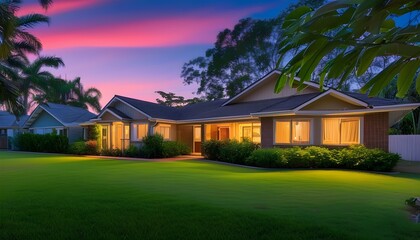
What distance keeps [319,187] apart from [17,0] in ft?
54.0

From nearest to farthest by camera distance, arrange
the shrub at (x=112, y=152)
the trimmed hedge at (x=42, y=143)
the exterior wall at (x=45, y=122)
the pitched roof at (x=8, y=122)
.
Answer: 1. the shrub at (x=112, y=152)
2. the trimmed hedge at (x=42, y=143)
3. the exterior wall at (x=45, y=122)
4. the pitched roof at (x=8, y=122)

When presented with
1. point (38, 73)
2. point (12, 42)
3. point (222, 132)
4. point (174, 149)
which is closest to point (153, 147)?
point (174, 149)

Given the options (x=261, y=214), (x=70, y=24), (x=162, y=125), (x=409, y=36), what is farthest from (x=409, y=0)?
(x=162, y=125)

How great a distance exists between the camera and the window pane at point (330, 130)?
18188 millimetres

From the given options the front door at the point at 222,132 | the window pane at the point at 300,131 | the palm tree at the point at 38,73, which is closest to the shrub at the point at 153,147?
the front door at the point at 222,132

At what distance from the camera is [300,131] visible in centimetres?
1866

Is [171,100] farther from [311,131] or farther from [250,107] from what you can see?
[311,131]

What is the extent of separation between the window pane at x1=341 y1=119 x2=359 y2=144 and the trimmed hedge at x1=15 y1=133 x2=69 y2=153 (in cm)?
2423

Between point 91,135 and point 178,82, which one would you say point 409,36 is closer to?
point 91,135

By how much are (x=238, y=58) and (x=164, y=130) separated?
19337 mm

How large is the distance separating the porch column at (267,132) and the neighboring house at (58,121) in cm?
2117

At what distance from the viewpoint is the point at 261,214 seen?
574 centimetres

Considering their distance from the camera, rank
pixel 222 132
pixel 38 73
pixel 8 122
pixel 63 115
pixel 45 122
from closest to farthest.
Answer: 1. pixel 222 132
2. pixel 63 115
3. pixel 38 73
4. pixel 45 122
5. pixel 8 122

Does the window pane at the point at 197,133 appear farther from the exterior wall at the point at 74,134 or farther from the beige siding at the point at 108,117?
the exterior wall at the point at 74,134
